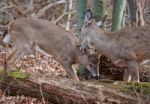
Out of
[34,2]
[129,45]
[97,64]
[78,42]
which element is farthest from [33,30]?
[34,2]

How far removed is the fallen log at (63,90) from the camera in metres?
6.18

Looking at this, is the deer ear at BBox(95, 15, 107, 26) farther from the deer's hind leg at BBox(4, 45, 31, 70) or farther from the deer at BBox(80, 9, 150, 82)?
the deer's hind leg at BBox(4, 45, 31, 70)

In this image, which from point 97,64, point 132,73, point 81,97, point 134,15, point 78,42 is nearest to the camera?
point 81,97

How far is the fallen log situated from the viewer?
6.18m

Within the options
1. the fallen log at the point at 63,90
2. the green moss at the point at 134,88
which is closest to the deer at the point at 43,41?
the fallen log at the point at 63,90

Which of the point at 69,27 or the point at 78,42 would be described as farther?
the point at 69,27

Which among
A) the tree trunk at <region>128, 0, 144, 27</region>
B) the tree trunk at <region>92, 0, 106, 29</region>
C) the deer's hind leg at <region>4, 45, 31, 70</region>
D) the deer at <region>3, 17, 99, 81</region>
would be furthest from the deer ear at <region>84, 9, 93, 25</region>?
the tree trunk at <region>128, 0, 144, 27</region>

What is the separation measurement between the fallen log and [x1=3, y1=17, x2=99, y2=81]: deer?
2.14m

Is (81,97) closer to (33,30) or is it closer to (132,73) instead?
(132,73)

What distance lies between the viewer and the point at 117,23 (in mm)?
9414

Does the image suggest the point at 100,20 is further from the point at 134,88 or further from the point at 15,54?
the point at 134,88

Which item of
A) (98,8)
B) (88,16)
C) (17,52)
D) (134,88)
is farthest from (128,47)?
(17,52)

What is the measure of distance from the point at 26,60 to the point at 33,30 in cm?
279

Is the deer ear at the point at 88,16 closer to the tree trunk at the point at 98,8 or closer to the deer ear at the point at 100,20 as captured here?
the deer ear at the point at 100,20
